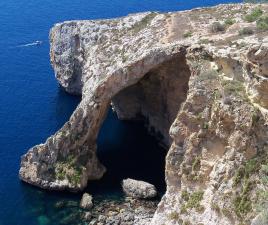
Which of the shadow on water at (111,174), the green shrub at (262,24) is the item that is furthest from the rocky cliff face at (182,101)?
the shadow on water at (111,174)

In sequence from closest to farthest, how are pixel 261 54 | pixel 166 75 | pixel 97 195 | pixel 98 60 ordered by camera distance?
pixel 261 54 → pixel 97 195 → pixel 166 75 → pixel 98 60

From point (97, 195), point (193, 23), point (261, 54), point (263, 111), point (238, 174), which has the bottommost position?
point (97, 195)

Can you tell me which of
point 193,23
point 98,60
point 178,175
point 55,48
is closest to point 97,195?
point 178,175

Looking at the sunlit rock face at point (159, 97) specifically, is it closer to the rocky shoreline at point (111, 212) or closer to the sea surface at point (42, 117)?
the sea surface at point (42, 117)

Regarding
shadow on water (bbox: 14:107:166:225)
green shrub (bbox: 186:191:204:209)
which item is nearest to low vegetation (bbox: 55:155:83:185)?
shadow on water (bbox: 14:107:166:225)

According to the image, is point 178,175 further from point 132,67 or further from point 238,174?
point 132,67

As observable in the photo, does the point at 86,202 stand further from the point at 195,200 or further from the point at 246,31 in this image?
the point at 246,31
